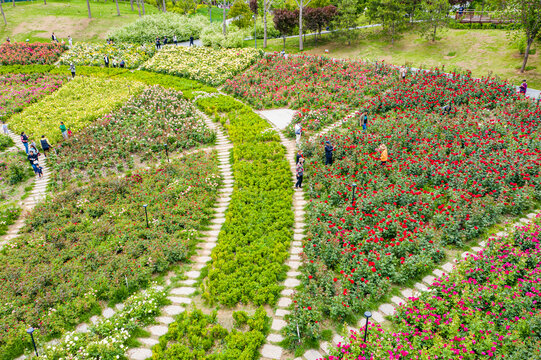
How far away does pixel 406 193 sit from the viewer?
471 inches

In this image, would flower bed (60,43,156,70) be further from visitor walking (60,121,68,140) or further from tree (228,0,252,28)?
visitor walking (60,121,68,140)

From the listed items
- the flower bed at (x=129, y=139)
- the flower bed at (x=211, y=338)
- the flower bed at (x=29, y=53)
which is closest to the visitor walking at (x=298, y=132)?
the flower bed at (x=129, y=139)

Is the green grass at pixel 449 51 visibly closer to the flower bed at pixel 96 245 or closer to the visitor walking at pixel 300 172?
the visitor walking at pixel 300 172

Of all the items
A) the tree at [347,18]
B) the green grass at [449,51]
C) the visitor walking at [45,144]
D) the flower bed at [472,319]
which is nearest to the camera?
the flower bed at [472,319]

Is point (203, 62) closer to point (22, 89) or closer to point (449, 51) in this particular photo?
point (22, 89)

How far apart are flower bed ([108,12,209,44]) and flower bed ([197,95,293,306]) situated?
92.1 feet

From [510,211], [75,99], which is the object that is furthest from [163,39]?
[510,211]

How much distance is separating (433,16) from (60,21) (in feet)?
156

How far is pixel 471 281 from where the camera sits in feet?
27.9

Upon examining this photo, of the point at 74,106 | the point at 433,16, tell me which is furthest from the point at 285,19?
the point at 74,106

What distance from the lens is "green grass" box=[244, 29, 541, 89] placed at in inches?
1077

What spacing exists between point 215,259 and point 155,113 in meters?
14.6

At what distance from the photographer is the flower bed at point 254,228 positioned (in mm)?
9414

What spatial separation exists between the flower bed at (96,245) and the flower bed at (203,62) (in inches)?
644
